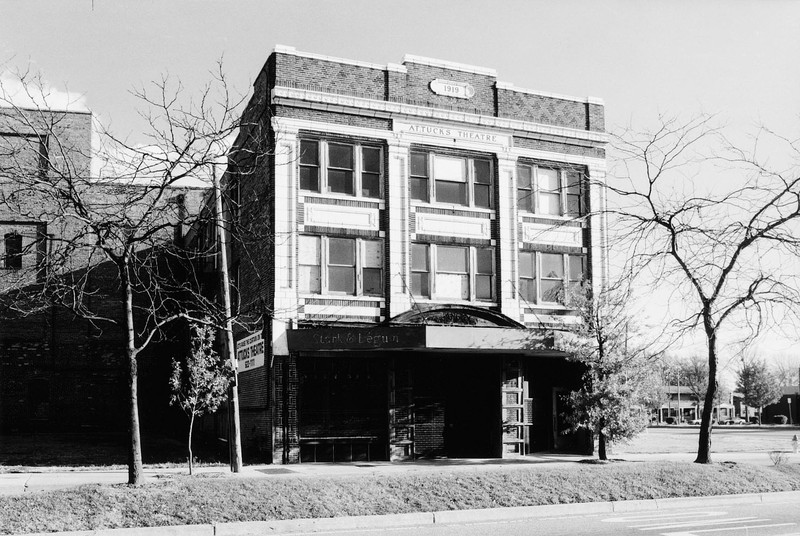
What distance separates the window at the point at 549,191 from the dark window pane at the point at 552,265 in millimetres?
1420

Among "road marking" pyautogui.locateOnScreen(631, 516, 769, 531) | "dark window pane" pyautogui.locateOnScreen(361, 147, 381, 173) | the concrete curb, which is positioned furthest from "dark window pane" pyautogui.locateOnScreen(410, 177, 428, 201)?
"road marking" pyautogui.locateOnScreen(631, 516, 769, 531)

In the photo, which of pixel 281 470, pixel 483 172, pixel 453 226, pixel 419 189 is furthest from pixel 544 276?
pixel 281 470

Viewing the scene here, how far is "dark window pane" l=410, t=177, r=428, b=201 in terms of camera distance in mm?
26109

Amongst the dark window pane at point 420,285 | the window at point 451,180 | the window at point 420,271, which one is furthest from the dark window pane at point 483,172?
the dark window pane at point 420,285

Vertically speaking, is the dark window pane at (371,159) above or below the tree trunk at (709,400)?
above

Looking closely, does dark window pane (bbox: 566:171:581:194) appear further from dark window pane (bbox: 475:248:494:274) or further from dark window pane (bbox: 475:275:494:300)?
dark window pane (bbox: 475:275:494:300)

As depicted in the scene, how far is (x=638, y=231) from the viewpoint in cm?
2006

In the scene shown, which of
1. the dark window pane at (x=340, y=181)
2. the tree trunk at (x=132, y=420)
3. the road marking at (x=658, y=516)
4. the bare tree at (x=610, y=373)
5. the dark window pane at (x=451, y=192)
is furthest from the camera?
the dark window pane at (x=451, y=192)

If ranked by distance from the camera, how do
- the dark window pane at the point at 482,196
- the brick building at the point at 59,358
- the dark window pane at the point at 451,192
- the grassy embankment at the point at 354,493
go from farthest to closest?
1. the brick building at the point at 59,358
2. the dark window pane at the point at 482,196
3. the dark window pane at the point at 451,192
4. the grassy embankment at the point at 354,493

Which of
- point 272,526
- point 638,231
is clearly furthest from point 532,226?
point 272,526

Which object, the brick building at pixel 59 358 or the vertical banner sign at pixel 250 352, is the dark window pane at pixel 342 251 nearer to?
the vertical banner sign at pixel 250 352

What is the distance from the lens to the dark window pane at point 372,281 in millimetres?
25125

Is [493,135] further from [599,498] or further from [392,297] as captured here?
[599,498]

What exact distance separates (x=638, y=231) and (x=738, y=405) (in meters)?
123
